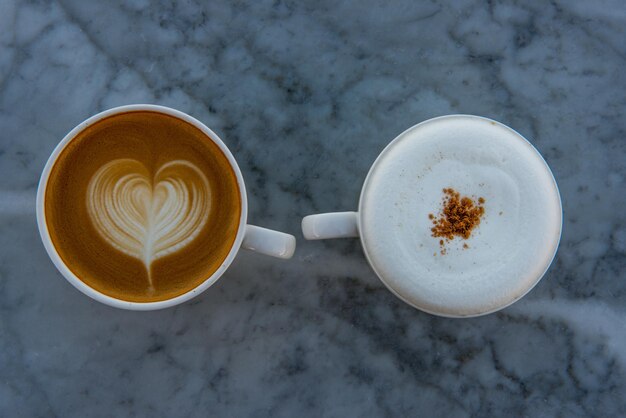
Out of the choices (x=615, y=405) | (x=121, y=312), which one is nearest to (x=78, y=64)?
(x=121, y=312)

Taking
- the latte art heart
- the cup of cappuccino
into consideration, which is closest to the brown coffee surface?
the latte art heart

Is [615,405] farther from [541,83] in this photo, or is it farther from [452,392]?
[541,83]

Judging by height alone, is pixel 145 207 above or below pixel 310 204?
above

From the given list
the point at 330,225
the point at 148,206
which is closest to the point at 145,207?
the point at 148,206

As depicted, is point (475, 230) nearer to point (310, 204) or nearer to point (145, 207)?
point (310, 204)

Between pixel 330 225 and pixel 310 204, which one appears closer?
pixel 330 225

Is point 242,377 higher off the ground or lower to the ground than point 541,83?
lower

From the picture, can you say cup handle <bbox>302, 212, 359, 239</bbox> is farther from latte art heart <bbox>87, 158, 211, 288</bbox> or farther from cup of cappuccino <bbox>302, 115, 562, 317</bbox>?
latte art heart <bbox>87, 158, 211, 288</bbox>
